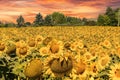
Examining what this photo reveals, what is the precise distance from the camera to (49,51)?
357cm

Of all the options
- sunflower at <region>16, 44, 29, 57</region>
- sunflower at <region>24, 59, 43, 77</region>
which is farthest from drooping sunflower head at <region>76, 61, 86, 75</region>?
sunflower at <region>16, 44, 29, 57</region>

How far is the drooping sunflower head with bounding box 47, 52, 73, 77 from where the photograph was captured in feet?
7.34

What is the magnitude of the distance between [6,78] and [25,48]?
3.40ft

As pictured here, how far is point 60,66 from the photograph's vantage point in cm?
223

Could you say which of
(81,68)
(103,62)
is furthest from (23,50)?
(81,68)

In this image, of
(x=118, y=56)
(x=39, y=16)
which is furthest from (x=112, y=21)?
(x=118, y=56)

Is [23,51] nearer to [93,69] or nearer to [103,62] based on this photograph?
[103,62]

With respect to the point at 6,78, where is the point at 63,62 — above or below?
above

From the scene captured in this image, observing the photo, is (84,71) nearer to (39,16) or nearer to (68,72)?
(68,72)

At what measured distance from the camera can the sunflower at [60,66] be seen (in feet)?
7.35

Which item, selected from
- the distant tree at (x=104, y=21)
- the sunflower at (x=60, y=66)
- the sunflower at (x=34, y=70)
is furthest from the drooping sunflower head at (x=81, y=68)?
the distant tree at (x=104, y=21)

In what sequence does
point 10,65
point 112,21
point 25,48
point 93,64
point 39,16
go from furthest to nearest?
1. point 39,16
2. point 112,21
3. point 25,48
4. point 10,65
5. point 93,64

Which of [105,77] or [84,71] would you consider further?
[105,77]

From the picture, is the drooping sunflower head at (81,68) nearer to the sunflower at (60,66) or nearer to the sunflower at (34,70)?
the sunflower at (60,66)
